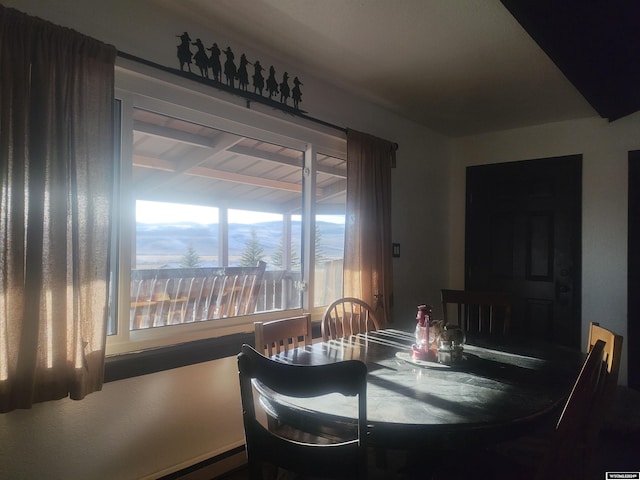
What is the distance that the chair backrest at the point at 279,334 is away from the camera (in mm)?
1793

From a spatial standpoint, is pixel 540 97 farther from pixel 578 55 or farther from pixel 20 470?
Answer: pixel 20 470

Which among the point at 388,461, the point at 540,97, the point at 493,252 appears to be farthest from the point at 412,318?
the point at 540,97

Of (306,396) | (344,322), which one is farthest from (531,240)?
(306,396)

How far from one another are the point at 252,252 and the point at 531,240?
101 inches

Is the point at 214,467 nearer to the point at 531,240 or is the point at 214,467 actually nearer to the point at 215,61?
the point at 215,61

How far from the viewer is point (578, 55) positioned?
7.39ft

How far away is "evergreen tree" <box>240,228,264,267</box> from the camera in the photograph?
8.80 feet

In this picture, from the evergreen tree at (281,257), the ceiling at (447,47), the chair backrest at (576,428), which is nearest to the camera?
the chair backrest at (576,428)

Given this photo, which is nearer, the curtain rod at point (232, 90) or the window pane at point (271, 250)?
the curtain rod at point (232, 90)

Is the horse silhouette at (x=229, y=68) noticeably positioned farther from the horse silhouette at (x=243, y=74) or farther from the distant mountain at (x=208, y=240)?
the distant mountain at (x=208, y=240)

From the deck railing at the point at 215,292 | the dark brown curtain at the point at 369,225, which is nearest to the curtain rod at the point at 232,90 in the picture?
the dark brown curtain at the point at 369,225

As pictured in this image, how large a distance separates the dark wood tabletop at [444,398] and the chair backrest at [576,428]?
11 centimetres

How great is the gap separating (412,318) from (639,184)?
2.07m

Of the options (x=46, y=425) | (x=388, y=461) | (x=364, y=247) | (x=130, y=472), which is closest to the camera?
(x=46, y=425)
